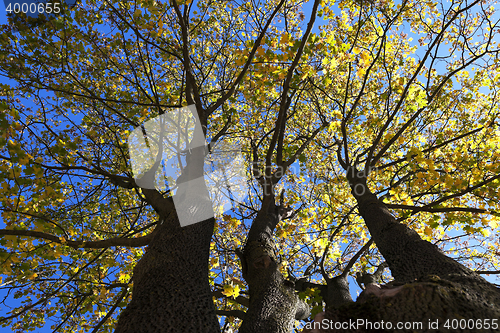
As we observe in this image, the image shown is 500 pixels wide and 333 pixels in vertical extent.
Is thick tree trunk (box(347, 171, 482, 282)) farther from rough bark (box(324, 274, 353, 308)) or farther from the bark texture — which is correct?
rough bark (box(324, 274, 353, 308))

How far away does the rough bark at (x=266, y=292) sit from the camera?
2.59m

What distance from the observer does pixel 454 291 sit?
150 cm

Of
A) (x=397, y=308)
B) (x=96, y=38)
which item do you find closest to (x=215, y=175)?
(x=96, y=38)

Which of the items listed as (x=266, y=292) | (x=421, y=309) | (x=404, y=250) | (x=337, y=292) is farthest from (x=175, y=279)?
(x=337, y=292)

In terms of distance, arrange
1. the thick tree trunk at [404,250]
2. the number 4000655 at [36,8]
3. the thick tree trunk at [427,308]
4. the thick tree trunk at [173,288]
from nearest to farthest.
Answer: the thick tree trunk at [427,308]
the thick tree trunk at [173,288]
the thick tree trunk at [404,250]
the number 4000655 at [36,8]

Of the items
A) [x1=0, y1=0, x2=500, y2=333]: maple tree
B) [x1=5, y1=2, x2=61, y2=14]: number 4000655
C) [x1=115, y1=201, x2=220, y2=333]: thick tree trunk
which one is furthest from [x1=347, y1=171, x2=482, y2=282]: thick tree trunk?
[x1=5, y1=2, x2=61, y2=14]: number 4000655

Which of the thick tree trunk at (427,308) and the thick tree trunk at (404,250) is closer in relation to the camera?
the thick tree trunk at (427,308)

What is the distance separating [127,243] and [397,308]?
3.14m

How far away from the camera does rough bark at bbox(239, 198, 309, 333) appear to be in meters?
2.59

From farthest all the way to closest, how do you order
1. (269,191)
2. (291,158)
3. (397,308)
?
(291,158), (269,191), (397,308)

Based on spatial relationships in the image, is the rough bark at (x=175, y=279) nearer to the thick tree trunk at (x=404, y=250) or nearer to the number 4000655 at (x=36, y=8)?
the thick tree trunk at (x=404, y=250)

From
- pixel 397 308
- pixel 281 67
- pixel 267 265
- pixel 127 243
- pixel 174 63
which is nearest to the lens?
pixel 397 308

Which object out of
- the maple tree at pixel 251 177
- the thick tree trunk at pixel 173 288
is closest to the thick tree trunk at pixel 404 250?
the maple tree at pixel 251 177

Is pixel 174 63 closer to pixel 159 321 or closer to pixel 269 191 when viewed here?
pixel 269 191
